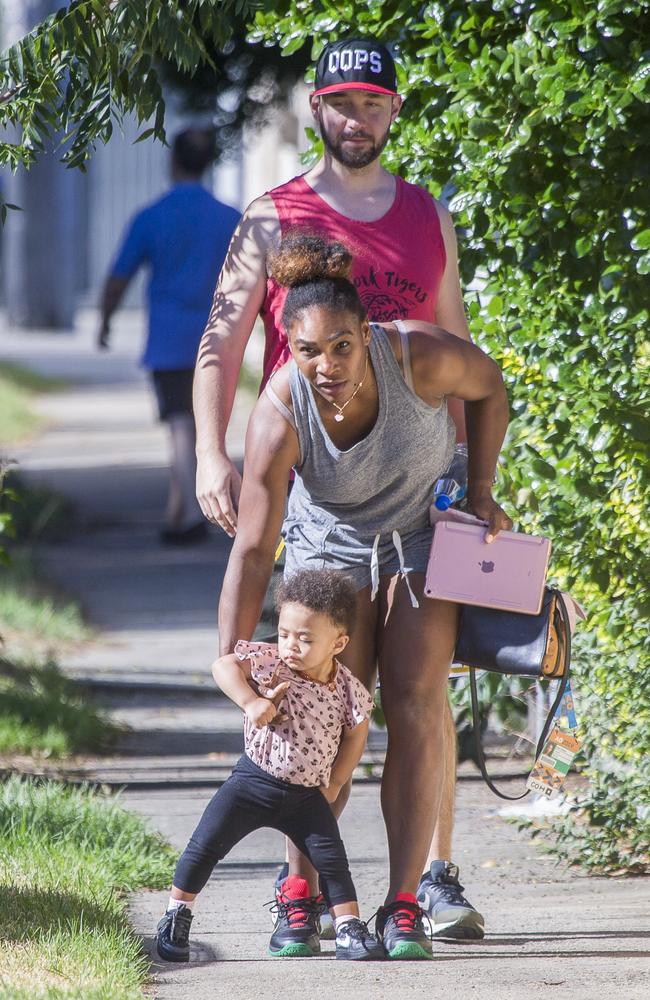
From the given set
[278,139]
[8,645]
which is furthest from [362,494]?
[278,139]

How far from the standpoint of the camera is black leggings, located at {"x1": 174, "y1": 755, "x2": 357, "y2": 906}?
3477 millimetres

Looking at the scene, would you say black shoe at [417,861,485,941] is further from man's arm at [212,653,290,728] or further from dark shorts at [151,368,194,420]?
dark shorts at [151,368,194,420]

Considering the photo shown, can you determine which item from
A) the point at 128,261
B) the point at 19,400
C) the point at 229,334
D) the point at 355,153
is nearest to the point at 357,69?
the point at 355,153

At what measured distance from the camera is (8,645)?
7.00 meters

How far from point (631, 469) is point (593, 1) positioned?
114cm

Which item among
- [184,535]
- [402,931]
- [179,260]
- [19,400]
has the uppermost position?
[179,260]

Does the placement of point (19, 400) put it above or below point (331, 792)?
below

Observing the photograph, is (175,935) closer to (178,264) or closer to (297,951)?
(297,951)

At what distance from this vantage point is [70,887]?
148 inches

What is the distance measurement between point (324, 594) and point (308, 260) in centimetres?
70

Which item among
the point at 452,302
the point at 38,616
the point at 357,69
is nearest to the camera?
the point at 357,69

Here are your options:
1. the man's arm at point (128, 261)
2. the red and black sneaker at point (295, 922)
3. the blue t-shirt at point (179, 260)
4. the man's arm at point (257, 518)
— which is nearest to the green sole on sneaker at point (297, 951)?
the red and black sneaker at point (295, 922)

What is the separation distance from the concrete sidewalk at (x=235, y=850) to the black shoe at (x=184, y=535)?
0.34 feet

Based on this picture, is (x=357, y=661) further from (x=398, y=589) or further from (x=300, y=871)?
(x=300, y=871)
